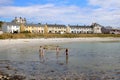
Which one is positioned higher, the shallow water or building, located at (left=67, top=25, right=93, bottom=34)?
building, located at (left=67, top=25, right=93, bottom=34)

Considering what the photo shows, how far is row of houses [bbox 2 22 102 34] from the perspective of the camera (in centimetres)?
14300

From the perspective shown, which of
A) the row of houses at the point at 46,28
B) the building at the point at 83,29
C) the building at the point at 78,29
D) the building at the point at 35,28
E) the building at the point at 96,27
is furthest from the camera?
the building at the point at 96,27

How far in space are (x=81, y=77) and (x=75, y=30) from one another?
163 meters

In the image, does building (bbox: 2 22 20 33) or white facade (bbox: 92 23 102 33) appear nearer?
building (bbox: 2 22 20 33)

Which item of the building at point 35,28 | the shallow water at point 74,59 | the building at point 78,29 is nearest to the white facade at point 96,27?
the building at point 78,29

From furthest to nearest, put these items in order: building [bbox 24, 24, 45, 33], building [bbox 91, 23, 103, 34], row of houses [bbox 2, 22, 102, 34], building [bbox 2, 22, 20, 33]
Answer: building [bbox 91, 23, 103, 34], building [bbox 24, 24, 45, 33], row of houses [bbox 2, 22, 102, 34], building [bbox 2, 22, 20, 33]

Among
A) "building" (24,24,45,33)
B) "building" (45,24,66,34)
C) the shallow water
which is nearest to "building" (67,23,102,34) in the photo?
"building" (45,24,66,34)

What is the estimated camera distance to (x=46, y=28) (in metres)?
166

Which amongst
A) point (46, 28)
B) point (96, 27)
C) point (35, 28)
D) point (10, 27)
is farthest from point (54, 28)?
point (10, 27)

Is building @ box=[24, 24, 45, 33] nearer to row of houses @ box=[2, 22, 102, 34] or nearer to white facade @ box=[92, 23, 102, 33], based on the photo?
row of houses @ box=[2, 22, 102, 34]

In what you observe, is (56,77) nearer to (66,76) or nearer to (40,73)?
(66,76)

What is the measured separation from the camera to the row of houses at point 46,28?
469ft

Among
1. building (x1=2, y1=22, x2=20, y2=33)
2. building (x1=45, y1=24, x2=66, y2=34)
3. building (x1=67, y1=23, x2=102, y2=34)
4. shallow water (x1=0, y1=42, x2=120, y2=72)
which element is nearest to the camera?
shallow water (x1=0, y1=42, x2=120, y2=72)

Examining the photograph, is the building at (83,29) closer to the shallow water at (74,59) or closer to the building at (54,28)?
the building at (54,28)
